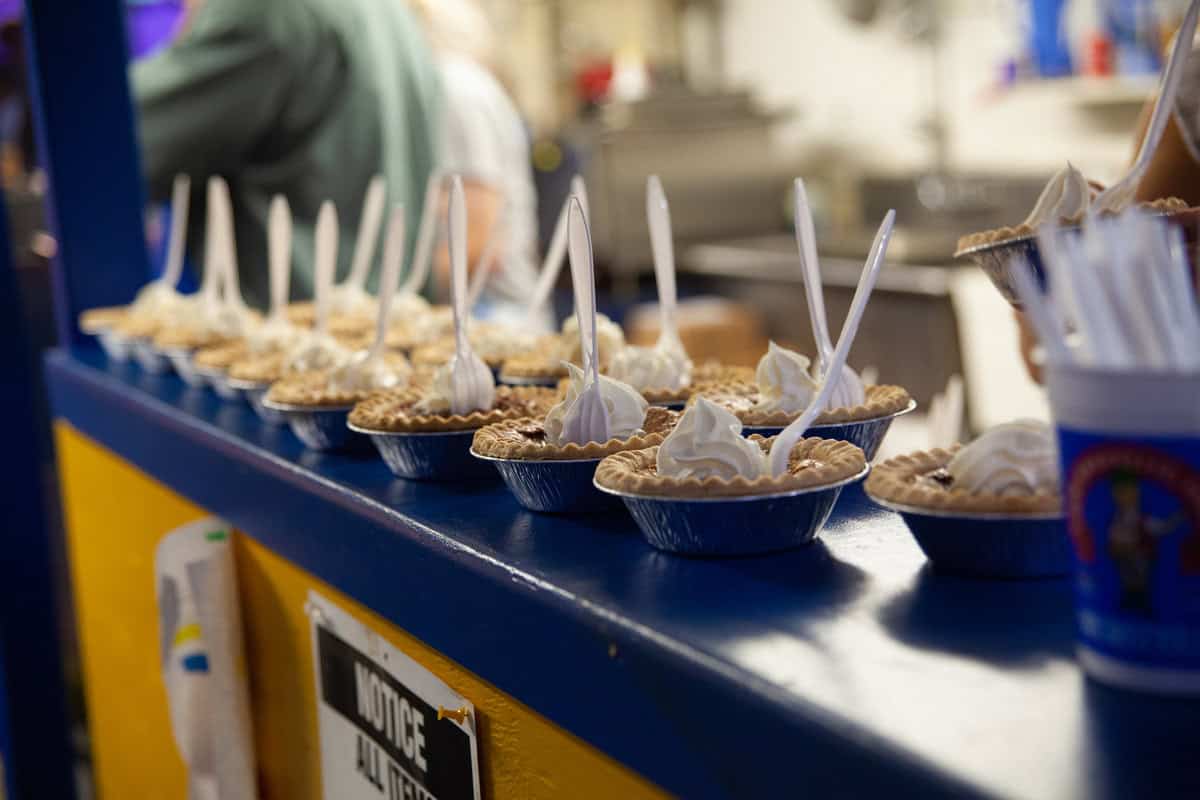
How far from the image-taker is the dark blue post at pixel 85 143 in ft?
9.87

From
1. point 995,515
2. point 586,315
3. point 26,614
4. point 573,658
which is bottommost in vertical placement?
point 26,614

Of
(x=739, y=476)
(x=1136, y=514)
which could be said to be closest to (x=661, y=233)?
(x=739, y=476)

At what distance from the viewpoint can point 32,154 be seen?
16.6ft

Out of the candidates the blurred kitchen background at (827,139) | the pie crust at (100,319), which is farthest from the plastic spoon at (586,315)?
the blurred kitchen background at (827,139)

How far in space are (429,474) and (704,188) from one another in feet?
17.5

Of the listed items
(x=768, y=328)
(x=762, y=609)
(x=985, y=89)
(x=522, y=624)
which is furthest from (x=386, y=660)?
(x=985, y=89)

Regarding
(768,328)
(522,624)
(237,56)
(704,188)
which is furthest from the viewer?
(704,188)

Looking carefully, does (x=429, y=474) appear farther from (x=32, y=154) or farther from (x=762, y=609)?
(x=32, y=154)

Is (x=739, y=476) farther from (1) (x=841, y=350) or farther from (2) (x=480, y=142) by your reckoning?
(2) (x=480, y=142)

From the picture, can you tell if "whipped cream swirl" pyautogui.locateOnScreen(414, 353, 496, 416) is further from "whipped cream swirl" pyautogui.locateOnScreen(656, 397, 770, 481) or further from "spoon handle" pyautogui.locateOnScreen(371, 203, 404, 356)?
"whipped cream swirl" pyautogui.locateOnScreen(656, 397, 770, 481)

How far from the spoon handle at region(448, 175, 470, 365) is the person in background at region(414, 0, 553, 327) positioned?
1.94 m

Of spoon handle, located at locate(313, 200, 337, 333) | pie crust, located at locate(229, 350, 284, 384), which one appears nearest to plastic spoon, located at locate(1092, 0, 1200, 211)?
spoon handle, located at locate(313, 200, 337, 333)

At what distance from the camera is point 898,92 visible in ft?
21.8

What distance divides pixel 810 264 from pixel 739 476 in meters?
0.28
